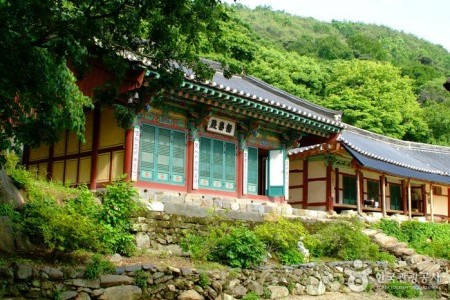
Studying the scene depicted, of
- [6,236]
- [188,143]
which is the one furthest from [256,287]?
[188,143]

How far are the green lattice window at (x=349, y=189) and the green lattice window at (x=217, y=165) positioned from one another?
8.66 m

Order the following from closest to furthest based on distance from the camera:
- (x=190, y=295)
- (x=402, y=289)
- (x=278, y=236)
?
1. (x=190, y=295)
2. (x=278, y=236)
3. (x=402, y=289)

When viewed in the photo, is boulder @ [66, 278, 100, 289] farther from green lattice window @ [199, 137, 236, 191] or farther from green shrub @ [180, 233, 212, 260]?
green lattice window @ [199, 137, 236, 191]

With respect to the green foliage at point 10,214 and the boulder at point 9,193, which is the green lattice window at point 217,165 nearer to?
the boulder at point 9,193

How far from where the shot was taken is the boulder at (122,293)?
9695mm

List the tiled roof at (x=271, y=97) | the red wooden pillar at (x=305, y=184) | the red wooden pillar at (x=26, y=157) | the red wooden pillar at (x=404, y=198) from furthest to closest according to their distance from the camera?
the red wooden pillar at (x=404, y=198) → the red wooden pillar at (x=305, y=184) → the red wooden pillar at (x=26, y=157) → the tiled roof at (x=271, y=97)

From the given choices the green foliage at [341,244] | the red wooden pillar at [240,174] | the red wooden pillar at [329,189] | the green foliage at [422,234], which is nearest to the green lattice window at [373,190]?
the green foliage at [422,234]

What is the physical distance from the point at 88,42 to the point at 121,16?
644mm

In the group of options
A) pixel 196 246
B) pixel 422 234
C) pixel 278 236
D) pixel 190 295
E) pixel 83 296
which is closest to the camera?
pixel 83 296

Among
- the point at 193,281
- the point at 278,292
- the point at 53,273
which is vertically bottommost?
the point at 278,292

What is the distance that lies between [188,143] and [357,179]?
8.90 m

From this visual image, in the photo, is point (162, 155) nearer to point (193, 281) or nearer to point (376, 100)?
point (193, 281)

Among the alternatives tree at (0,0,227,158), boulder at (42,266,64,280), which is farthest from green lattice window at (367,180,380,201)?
tree at (0,0,227,158)

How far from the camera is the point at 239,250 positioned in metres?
12.3
